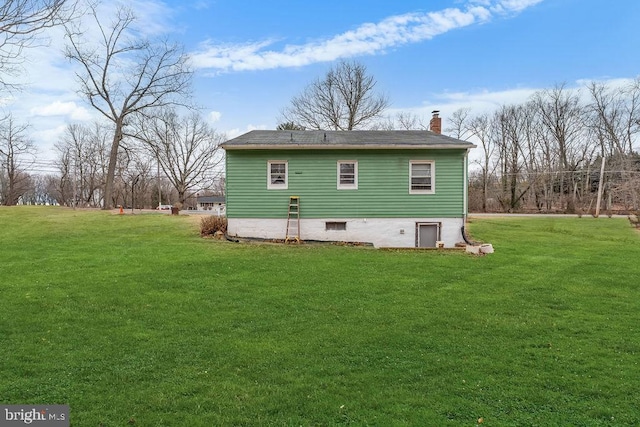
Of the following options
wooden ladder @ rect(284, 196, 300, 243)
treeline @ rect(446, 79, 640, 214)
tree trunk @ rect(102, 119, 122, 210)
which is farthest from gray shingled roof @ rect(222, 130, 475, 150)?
treeline @ rect(446, 79, 640, 214)

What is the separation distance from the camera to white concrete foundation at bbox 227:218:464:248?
47.0 ft

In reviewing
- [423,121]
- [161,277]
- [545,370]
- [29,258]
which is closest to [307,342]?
[545,370]

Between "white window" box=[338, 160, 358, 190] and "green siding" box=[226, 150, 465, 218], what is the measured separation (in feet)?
0.50

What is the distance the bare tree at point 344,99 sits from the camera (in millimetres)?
35219

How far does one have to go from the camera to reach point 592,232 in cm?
1767

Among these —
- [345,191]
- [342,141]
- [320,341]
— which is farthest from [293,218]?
[320,341]

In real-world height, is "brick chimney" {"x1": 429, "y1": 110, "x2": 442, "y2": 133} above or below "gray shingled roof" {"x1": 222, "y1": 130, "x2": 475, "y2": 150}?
above

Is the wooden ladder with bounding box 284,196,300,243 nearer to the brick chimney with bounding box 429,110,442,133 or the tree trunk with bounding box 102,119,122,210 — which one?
the brick chimney with bounding box 429,110,442,133

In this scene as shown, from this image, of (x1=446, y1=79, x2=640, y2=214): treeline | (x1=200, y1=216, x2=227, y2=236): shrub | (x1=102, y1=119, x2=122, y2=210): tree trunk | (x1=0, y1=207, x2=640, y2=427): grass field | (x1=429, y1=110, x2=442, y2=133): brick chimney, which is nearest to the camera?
(x1=0, y1=207, x2=640, y2=427): grass field

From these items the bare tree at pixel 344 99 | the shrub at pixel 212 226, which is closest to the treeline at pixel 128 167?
the bare tree at pixel 344 99

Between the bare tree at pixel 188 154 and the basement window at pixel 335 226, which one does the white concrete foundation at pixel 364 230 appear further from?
the bare tree at pixel 188 154

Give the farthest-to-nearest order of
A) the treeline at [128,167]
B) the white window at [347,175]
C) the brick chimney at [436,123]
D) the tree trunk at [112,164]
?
the treeline at [128,167]
the tree trunk at [112,164]
the brick chimney at [436,123]
the white window at [347,175]

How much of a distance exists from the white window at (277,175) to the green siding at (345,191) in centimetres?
15

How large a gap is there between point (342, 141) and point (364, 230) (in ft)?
11.3
